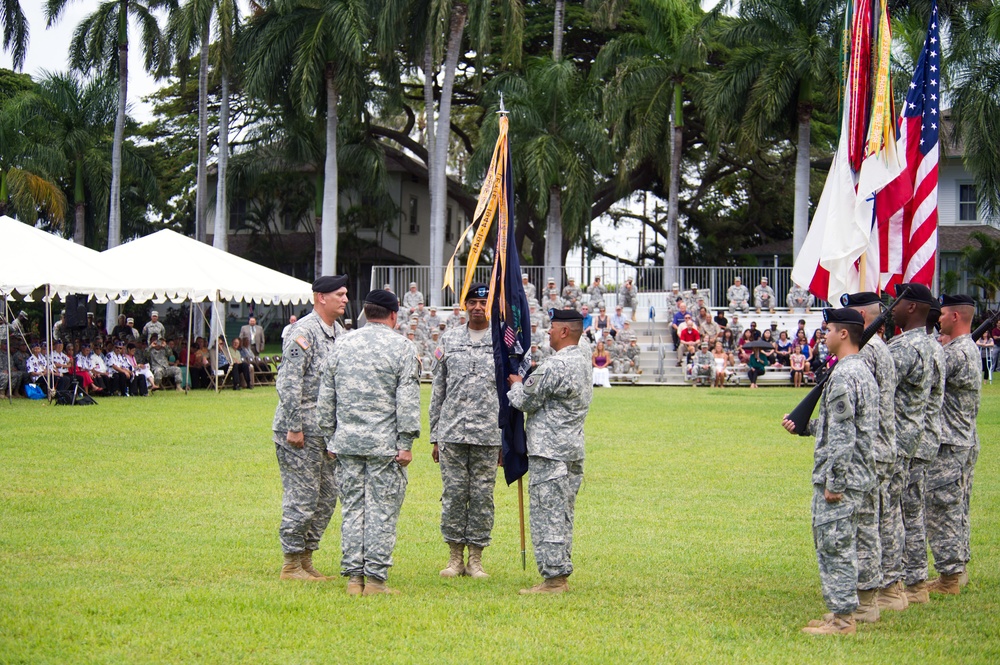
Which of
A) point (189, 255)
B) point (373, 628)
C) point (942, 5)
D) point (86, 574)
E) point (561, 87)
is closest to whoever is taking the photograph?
point (373, 628)

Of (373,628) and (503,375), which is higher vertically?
(503,375)

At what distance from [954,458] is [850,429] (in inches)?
63.9

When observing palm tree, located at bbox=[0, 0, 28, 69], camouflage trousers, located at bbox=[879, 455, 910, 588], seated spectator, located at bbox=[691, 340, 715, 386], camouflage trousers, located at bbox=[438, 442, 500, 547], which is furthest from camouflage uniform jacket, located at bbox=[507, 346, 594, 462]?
palm tree, located at bbox=[0, 0, 28, 69]

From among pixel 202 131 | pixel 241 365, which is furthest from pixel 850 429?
pixel 202 131

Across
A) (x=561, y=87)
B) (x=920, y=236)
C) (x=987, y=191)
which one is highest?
(x=561, y=87)

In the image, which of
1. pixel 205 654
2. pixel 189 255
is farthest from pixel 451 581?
pixel 189 255

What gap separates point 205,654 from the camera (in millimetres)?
5832

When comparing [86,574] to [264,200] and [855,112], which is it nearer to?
[855,112]

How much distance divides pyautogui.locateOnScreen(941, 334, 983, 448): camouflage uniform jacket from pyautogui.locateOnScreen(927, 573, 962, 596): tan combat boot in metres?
0.90

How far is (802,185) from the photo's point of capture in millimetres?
35562

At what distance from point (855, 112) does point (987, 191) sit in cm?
2599

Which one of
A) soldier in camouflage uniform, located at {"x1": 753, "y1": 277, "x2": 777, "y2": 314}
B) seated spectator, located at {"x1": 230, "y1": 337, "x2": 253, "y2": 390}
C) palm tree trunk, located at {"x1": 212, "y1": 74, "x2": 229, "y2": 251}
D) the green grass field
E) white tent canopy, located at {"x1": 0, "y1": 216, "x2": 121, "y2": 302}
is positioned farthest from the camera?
palm tree trunk, located at {"x1": 212, "y1": 74, "x2": 229, "y2": 251}

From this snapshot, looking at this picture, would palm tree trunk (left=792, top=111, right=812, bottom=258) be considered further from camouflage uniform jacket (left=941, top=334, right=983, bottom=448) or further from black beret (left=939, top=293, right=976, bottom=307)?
camouflage uniform jacket (left=941, top=334, right=983, bottom=448)

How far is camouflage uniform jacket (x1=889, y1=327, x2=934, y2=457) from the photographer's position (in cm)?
725
